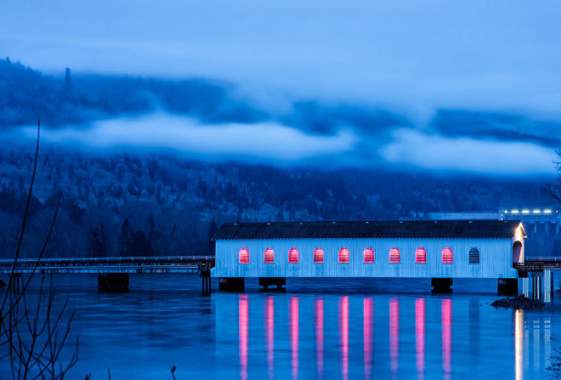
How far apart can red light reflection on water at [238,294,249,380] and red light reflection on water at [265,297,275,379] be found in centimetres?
87

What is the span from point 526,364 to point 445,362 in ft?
8.99

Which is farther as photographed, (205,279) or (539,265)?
(205,279)

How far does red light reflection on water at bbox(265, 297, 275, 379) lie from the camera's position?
3217 cm

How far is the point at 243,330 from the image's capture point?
148 feet

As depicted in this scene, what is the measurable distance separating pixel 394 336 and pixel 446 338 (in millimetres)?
2410

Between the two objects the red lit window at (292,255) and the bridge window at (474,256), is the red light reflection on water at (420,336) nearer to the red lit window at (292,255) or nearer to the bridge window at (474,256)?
the bridge window at (474,256)

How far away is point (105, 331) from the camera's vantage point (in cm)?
4459

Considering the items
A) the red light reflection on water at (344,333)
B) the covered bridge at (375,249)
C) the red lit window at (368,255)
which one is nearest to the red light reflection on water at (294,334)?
the red light reflection on water at (344,333)

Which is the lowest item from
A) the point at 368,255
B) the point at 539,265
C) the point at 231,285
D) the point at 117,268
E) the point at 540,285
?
the point at 231,285

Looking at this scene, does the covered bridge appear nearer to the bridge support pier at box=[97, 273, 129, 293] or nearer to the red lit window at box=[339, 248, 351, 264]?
the red lit window at box=[339, 248, 351, 264]

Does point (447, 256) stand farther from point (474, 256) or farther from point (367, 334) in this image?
point (367, 334)

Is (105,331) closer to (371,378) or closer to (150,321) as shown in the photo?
(150,321)

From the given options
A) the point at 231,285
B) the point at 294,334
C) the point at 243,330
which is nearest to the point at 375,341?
the point at 294,334

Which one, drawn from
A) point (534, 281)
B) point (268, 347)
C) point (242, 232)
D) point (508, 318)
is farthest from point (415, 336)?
point (242, 232)
